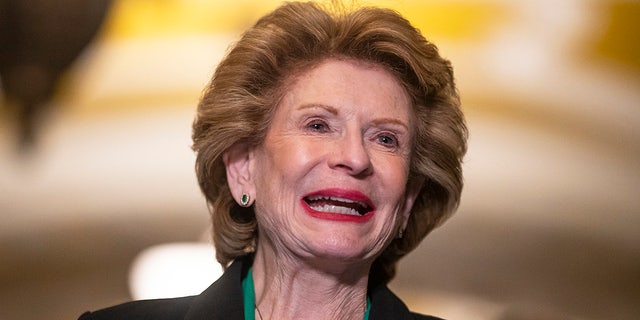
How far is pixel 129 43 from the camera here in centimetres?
352

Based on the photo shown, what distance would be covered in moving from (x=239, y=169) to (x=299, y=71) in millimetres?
273

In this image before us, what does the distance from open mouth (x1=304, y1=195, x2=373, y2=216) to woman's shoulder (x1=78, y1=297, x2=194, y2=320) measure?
16.6 inches

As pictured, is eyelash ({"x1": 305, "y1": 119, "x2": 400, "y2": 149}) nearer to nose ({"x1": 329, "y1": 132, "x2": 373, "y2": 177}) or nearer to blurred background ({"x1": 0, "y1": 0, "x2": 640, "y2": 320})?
nose ({"x1": 329, "y1": 132, "x2": 373, "y2": 177})

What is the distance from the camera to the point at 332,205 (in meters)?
2.16

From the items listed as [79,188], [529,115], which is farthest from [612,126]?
[79,188]

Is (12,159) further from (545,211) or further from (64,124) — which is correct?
(545,211)

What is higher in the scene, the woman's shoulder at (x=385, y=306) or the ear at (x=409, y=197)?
the ear at (x=409, y=197)

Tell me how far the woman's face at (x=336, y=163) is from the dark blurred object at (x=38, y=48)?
1.47m

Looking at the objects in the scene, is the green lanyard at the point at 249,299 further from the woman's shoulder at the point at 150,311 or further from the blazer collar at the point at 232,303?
the woman's shoulder at the point at 150,311

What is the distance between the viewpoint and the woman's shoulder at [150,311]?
233 cm

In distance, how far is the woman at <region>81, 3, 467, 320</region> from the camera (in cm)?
214

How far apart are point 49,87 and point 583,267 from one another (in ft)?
6.33

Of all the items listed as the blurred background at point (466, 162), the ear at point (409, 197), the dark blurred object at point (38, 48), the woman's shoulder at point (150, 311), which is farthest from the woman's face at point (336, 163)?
the dark blurred object at point (38, 48)

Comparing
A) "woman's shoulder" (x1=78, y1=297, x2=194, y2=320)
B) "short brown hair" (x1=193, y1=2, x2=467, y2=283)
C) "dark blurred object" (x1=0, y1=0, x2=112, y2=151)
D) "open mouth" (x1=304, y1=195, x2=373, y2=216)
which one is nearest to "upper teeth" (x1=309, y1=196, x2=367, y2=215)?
"open mouth" (x1=304, y1=195, x2=373, y2=216)
